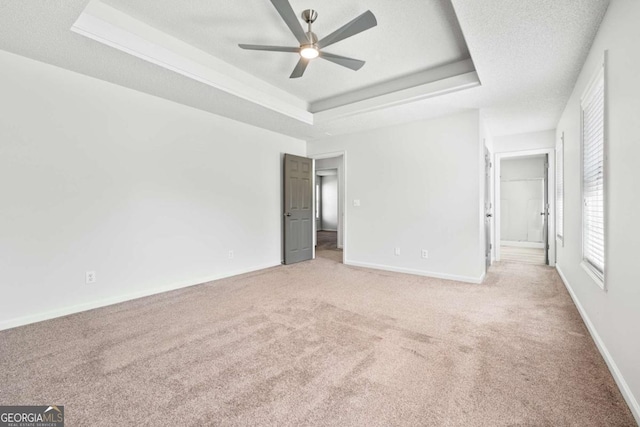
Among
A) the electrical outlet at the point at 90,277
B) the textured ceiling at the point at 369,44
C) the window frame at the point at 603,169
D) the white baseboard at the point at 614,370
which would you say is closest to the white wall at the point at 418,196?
the textured ceiling at the point at 369,44

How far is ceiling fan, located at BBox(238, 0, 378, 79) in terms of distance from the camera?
2016 millimetres

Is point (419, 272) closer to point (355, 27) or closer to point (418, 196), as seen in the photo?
point (418, 196)

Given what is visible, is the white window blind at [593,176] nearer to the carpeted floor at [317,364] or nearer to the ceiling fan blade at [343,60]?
the carpeted floor at [317,364]

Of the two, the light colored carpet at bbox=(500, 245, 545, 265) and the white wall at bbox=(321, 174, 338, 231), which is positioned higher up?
the white wall at bbox=(321, 174, 338, 231)

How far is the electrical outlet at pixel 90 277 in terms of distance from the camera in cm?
294

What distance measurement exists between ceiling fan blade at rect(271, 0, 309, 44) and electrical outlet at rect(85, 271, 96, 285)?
10.3ft

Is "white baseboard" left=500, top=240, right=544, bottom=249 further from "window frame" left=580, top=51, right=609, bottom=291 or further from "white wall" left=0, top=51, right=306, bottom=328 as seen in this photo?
"white wall" left=0, top=51, right=306, bottom=328

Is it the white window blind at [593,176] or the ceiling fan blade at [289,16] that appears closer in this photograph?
the ceiling fan blade at [289,16]

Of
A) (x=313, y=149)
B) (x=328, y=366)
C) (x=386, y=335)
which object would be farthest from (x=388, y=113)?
(x=328, y=366)

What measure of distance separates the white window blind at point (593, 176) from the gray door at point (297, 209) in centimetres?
404

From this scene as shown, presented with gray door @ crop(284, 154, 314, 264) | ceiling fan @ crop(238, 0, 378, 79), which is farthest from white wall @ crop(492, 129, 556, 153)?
ceiling fan @ crop(238, 0, 378, 79)

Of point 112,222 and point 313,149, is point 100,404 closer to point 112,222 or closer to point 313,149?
point 112,222

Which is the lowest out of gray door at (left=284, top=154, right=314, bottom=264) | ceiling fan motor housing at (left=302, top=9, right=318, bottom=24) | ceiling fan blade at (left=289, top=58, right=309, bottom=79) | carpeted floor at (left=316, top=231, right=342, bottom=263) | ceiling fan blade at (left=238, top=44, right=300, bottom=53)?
carpeted floor at (left=316, top=231, right=342, bottom=263)

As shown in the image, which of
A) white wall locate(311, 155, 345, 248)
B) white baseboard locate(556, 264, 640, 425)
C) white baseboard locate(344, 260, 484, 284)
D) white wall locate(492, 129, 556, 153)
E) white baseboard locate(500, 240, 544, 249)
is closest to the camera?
white baseboard locate(556, 264, 640, 425)
